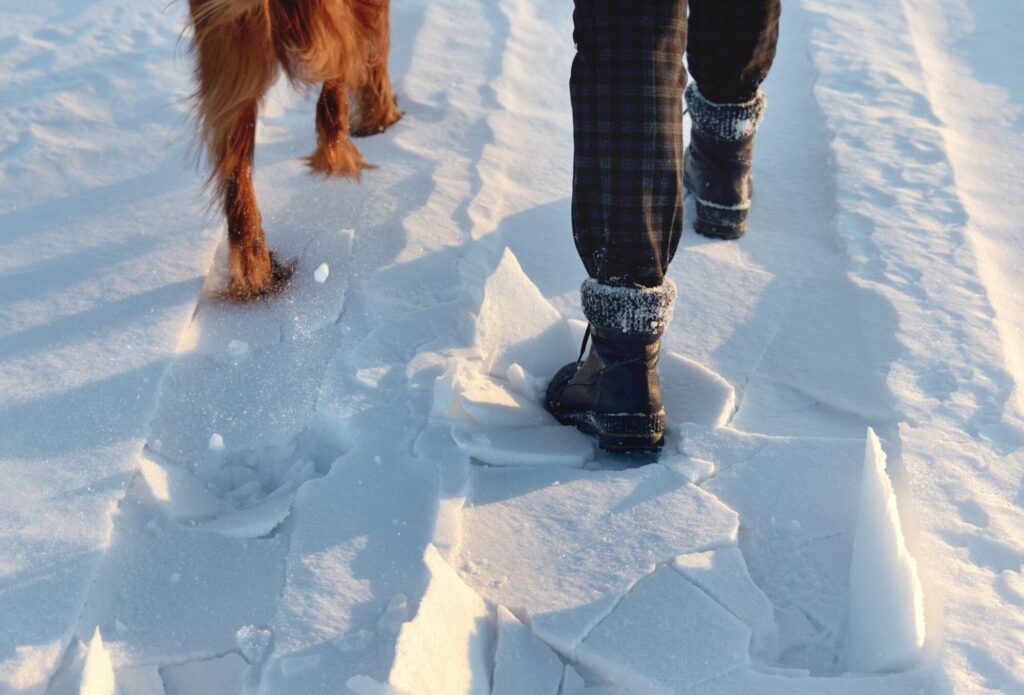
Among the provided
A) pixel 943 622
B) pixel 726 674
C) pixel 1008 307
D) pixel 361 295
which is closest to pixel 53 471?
pixel 361 295

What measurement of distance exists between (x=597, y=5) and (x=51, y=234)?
1251 millimetres

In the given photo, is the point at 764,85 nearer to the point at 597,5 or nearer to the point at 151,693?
the point at 597,5

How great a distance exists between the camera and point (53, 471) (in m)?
1.41

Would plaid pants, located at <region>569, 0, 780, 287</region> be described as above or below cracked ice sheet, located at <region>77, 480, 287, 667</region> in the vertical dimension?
above

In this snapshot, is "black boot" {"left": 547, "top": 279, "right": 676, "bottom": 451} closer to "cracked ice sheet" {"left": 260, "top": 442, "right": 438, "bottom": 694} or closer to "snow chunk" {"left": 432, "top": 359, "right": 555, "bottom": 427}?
"snow chunk" {"left": 432, "top": 359, "right": 555, "bottom": 427}

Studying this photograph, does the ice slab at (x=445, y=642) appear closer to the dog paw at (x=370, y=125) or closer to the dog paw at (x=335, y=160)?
the dog paw at (x=335, y=160)

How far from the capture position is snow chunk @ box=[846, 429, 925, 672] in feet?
3.72

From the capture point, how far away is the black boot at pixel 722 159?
1966mm

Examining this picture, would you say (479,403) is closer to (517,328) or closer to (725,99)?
(517,328)

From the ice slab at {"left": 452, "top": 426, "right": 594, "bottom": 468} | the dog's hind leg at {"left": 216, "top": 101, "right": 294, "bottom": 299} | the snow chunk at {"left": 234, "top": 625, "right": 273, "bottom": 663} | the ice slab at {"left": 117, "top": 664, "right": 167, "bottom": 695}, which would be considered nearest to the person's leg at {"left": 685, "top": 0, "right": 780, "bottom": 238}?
the ice slab at {"left": 452, "top": 426, "right": 594, "bottom": 468}

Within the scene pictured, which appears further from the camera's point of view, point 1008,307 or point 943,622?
point 1008,307

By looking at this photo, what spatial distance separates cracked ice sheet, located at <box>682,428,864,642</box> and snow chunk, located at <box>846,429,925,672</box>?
0.04 m

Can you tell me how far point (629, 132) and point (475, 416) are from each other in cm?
48

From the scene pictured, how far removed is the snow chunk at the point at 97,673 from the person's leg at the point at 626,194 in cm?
74
